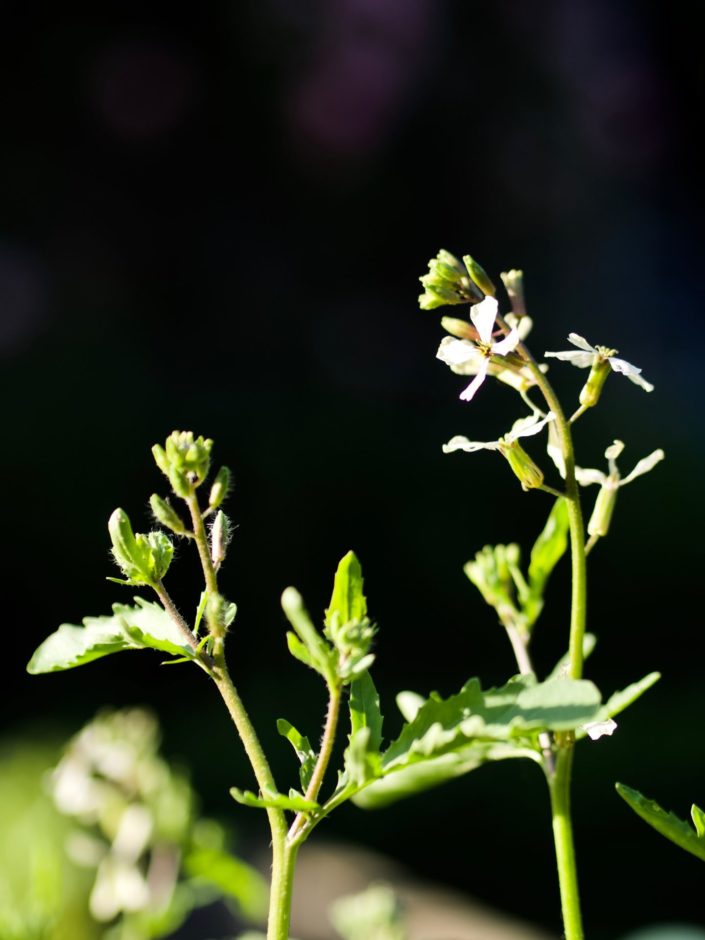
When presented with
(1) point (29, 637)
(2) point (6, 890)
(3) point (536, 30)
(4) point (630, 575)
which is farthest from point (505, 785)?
(3) point (536, 30)

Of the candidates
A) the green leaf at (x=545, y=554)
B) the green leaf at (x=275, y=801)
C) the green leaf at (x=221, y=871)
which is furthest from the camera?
the green leaf at (x=221, y=871)

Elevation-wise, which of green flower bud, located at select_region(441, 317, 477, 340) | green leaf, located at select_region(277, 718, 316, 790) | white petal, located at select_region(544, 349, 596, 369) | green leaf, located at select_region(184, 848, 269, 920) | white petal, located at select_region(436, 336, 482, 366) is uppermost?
white petal, located at select_region(544, 349, 596, 369)

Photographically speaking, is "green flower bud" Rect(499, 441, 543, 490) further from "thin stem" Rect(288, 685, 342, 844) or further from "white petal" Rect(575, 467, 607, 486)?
"thin stem" Rect(288, 685, 342, 844)

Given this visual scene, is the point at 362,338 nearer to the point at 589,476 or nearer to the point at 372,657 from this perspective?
the point at 589,476

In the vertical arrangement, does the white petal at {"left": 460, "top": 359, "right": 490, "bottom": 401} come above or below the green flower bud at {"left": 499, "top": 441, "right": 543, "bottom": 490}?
above

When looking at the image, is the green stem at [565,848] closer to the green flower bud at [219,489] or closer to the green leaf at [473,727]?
the green leaf at [473,727]

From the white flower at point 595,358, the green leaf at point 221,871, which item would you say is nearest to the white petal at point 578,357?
the white flower at point 595,358

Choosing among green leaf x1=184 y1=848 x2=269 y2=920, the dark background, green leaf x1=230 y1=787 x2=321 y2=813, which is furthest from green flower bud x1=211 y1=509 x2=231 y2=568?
the dark background

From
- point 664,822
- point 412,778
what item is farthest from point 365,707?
point 664,822
